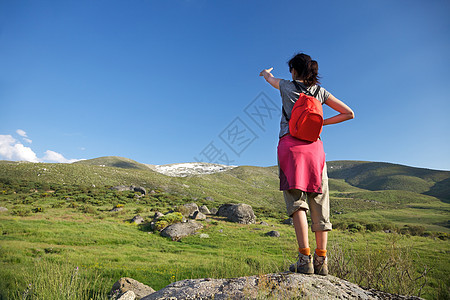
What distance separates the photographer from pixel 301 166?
269cm

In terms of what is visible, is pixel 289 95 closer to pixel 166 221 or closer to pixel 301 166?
pixel 301 166

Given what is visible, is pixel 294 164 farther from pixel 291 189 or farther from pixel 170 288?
pixel 170 288

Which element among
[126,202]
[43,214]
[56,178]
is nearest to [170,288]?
[43,214]

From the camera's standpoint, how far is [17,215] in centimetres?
2370

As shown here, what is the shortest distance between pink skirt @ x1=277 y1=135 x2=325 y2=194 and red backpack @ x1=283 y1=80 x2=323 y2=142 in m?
0.09

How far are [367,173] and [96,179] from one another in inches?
6737

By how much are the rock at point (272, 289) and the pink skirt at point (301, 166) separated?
0.93 m

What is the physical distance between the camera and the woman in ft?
8.87

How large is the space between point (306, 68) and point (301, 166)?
49.7 inches

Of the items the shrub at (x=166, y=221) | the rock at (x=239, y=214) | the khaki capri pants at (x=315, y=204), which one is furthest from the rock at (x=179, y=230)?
the khaki capri pants at (x=315, y=204)

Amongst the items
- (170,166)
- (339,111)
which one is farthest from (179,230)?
(170,166)

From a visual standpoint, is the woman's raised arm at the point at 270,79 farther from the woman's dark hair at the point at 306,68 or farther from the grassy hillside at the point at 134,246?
the grassy hillside at the point at 134,246

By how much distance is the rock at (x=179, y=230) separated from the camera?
21.3m

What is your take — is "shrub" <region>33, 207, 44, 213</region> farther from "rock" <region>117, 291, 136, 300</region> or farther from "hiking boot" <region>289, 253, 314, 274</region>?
"hiking boot" <region>289, 253, 314, 274</region>
